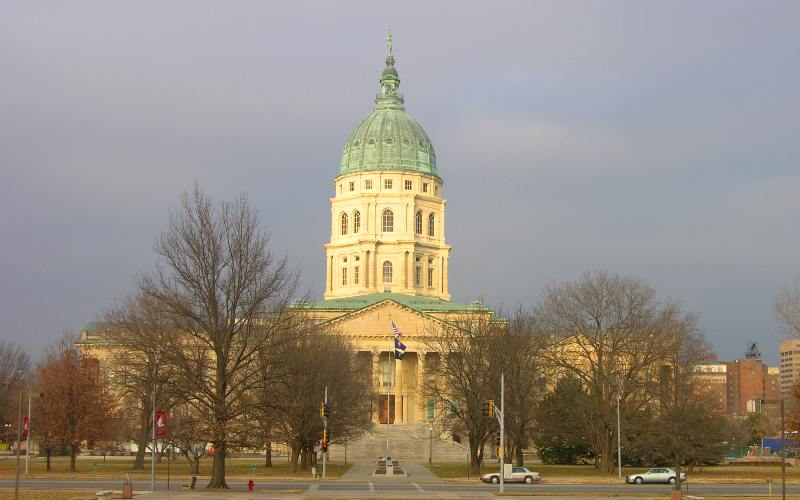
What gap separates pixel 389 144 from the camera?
154m

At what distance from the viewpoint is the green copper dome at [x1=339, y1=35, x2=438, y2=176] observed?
502 feet

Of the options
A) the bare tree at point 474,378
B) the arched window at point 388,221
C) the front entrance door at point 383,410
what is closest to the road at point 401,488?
the bare tree at point 474,378

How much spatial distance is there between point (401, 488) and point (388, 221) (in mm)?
91884

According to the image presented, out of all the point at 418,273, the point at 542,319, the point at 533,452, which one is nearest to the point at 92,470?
the point at 542,319

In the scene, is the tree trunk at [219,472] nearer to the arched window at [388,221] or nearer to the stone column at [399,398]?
the stone column at [399,398]

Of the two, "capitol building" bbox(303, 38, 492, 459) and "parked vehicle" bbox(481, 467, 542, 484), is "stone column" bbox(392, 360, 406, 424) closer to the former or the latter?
"capitol building" bbox(303, 38, 492, 459)

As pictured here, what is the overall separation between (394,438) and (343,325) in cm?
2094

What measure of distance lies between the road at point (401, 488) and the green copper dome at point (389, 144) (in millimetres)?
86890

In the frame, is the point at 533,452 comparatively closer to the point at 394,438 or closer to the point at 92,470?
the point at 394,438

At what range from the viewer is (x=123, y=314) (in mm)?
89500

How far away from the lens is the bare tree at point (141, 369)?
5872cm

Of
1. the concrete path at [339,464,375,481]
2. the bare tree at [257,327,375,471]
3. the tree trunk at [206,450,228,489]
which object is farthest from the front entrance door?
the tree trunk at [206,450,228,489]

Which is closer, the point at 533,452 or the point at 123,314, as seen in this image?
the point at 123,314

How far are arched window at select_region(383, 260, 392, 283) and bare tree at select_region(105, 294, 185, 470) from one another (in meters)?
51.3
